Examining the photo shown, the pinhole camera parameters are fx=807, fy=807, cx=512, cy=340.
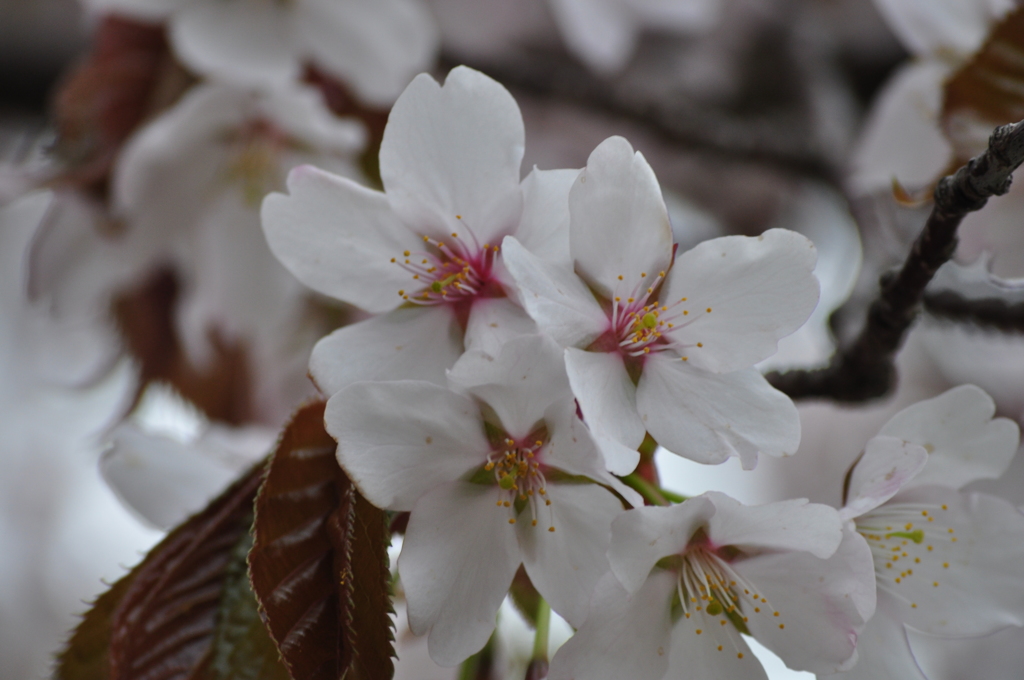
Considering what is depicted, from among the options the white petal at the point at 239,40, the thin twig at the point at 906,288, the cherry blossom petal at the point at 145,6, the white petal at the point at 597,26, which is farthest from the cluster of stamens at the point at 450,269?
the white petal at the point at 597,26

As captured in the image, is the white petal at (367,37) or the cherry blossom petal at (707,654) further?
A: the white petal at (367,37)

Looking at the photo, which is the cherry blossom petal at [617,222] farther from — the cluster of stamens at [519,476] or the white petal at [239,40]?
the white petal at [239,40]

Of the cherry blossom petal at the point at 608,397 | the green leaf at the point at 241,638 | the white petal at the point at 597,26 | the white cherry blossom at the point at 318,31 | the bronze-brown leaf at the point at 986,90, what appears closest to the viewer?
the cherry blossom petal at the point at 608,397

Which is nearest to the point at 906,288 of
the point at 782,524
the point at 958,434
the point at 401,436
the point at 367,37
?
the point at 958,434

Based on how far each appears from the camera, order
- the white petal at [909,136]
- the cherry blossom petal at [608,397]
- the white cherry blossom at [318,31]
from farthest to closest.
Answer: the white cherry blossom at [318,31], the white petal at [909,136], the cherry blossom petal at [608,397]

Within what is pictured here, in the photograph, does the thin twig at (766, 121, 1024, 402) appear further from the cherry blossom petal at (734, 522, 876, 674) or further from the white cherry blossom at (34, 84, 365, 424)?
the white cherry blossom at (34, 84, 365, 424)

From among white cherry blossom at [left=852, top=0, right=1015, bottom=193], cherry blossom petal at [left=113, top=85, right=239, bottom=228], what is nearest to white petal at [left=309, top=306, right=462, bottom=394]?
white cherry blossom at [left=852, top=0, right=1015, bottom=193]

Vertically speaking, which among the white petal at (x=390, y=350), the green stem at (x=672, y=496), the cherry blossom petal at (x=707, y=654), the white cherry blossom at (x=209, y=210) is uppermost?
the white petal at (x=390, y=350)
